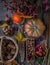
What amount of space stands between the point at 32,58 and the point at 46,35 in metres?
0.23

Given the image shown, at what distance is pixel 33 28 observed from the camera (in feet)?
6.53

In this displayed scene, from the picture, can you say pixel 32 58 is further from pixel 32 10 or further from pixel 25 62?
pixel 32 10

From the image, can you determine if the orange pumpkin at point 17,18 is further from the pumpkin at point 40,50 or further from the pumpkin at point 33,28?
the pumpkin at point 40,50

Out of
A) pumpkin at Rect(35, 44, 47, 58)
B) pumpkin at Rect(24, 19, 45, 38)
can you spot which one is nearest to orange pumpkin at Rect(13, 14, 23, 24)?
pumpkin at Rect(24, 19, 45, 38)

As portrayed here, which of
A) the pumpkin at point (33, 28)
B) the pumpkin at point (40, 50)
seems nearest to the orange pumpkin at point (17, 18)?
the pumpkin at point (33, 28)

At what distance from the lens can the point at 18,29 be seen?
201cm

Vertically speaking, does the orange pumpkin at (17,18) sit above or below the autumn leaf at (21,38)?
above

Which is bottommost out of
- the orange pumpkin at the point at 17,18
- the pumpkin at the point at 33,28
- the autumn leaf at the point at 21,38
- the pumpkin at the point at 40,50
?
the pumpkin at the point at 40,50

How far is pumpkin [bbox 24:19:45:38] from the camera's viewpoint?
1975 mm

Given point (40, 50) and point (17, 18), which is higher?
point (17, 18)

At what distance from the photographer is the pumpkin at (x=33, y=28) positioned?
1975 millimetres

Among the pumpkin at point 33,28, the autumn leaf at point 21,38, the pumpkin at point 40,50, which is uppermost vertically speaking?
the pumpkin at point 33,28

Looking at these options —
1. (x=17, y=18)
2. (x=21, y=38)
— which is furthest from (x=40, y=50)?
(x=17, y=18)

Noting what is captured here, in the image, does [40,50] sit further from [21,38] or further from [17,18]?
[17,18]
